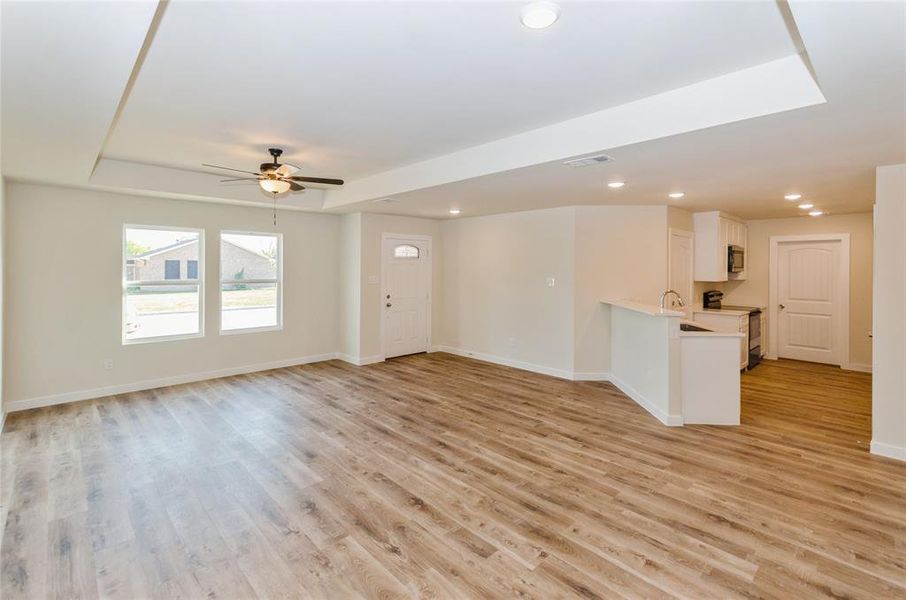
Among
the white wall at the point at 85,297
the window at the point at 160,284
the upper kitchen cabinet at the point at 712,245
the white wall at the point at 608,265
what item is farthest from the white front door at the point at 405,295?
the upper kitchen cabinet at the point at 712,245

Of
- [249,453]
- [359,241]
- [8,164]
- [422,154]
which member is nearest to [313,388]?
[249,453]

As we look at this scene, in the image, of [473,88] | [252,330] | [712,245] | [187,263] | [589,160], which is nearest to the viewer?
[473,88]

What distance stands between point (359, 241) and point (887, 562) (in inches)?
247

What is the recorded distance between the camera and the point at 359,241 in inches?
267

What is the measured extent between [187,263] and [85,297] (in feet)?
3.70

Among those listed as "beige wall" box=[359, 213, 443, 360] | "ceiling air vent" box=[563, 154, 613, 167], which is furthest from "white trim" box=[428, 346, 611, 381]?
"ceiling air vent" box=[563, 154, 613, 167]

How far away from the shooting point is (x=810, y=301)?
698cm

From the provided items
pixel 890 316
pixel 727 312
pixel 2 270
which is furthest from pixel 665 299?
pixel 2 270

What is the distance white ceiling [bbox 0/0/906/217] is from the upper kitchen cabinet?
81.9 inches

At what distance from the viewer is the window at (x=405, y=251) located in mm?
7324

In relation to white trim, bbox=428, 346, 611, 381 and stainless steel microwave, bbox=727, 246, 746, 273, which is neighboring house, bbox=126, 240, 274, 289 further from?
stainless steel microwave, bbox=727, 246, 746, 273

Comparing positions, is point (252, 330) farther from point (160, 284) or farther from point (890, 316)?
point (890, 316)

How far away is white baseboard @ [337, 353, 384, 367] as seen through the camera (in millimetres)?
6840

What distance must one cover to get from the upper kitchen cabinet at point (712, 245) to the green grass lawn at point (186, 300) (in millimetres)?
6507
